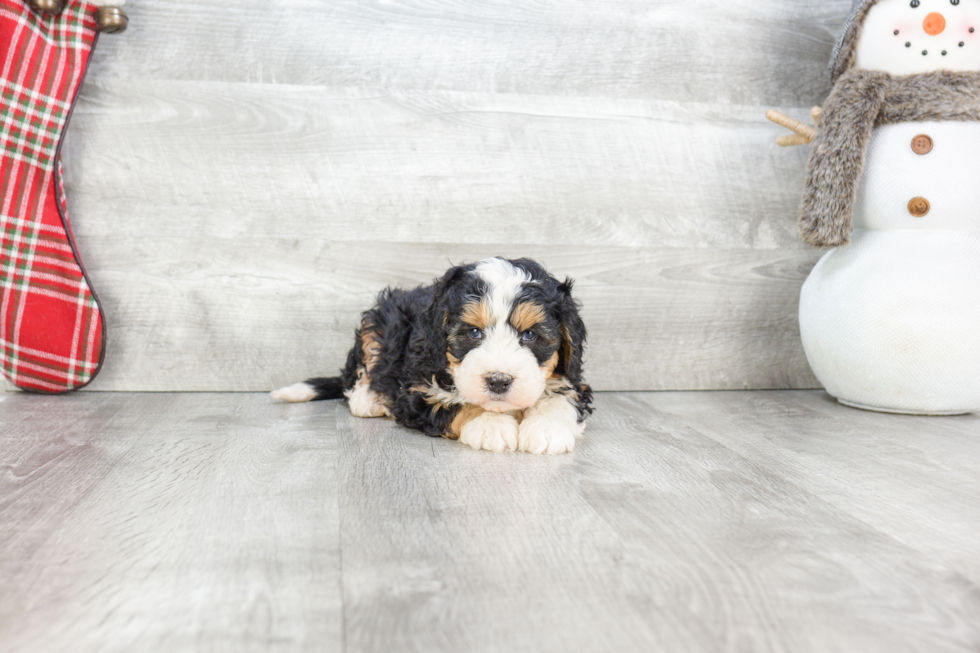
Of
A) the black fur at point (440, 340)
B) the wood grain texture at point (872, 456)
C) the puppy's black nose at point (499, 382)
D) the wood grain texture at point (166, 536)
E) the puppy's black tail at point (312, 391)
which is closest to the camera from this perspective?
the wood grain texture at point (166, 536)

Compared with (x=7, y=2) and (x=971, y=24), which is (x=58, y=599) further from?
(x=971, y=24)

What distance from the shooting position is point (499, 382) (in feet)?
5.42

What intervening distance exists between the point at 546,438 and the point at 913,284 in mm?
1199

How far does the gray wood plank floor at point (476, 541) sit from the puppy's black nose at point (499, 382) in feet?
0.53

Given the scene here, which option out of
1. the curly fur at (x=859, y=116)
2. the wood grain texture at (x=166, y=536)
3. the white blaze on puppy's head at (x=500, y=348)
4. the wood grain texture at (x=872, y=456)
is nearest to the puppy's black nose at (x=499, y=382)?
the white blaze on puppy's head at (x=500, y=348)

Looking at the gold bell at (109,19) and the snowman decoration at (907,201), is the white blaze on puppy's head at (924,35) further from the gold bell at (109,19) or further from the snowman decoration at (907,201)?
the gold bell at (109,19)

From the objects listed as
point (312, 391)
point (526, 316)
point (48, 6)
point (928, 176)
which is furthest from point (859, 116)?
point (48, 6)

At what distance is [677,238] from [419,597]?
1.85 metres

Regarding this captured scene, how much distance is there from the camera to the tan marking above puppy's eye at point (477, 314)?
1.71 meters

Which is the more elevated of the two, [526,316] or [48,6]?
[48,6]

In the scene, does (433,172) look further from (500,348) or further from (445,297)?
(500,348)

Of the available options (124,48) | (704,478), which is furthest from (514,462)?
(124,48)

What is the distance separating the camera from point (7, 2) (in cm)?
209

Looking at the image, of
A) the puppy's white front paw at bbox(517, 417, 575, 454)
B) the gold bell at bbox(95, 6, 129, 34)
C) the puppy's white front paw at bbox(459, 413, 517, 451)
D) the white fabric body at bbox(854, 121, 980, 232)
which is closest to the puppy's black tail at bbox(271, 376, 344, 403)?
the puppy's white front paw at bbox(459, 413, 517, 451)
